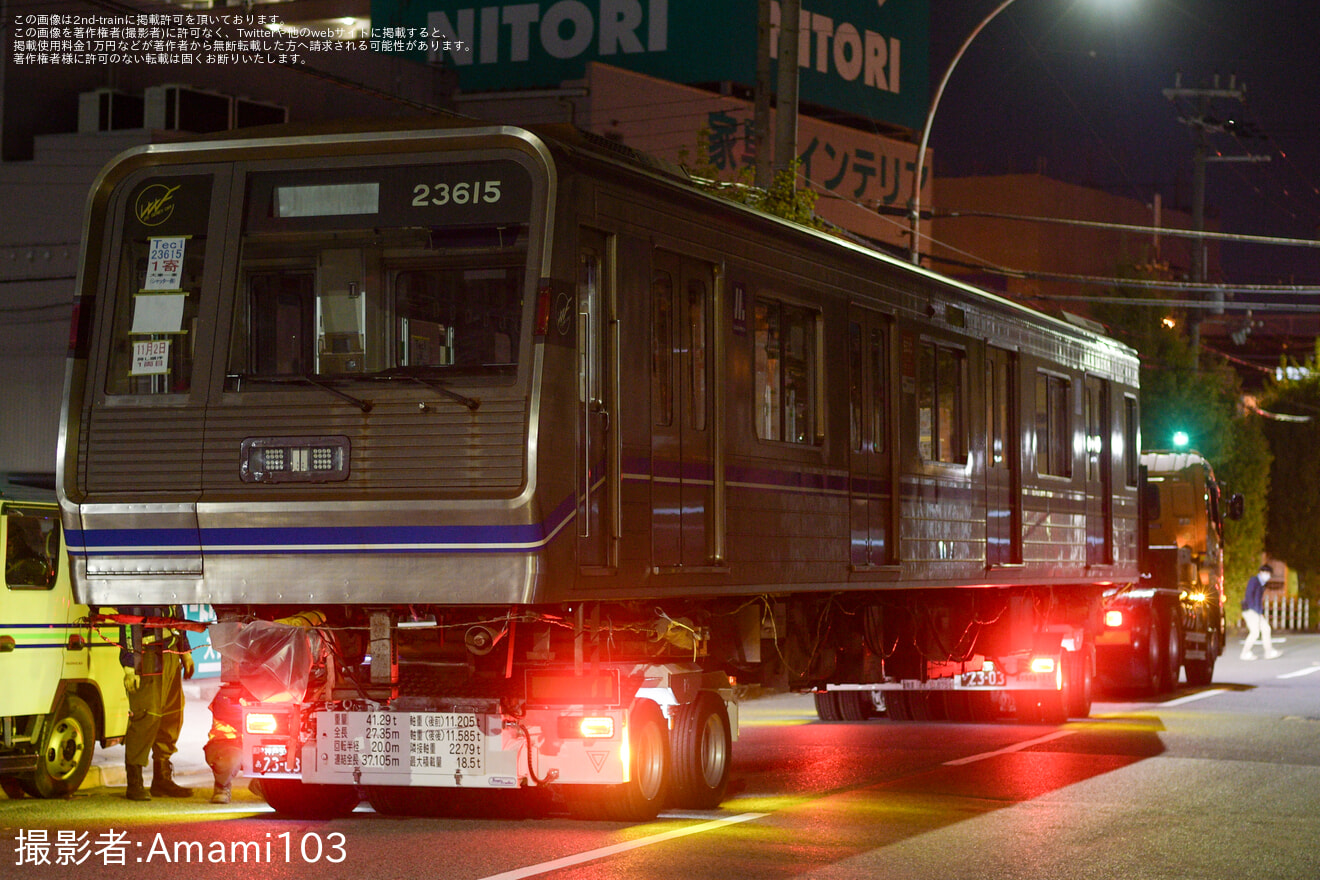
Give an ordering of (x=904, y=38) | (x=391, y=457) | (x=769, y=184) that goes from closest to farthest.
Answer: (x=391, y=457)
(x=769, y=184)
(x=904, y=38)

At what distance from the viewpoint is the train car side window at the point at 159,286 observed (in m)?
10.5

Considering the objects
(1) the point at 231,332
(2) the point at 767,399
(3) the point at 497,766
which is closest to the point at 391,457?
(1) the point at 231,332

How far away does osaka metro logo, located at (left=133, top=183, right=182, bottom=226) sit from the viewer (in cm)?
1064

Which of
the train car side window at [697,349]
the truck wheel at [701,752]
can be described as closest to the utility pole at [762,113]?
the train car side window at [697,349]

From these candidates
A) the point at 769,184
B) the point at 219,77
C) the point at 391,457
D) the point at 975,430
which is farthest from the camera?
the point at 219,77

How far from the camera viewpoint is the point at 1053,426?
60.5 ft

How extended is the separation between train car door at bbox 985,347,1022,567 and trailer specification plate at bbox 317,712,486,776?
7.07m

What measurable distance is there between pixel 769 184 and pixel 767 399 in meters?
10.3

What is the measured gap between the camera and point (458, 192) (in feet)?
33.7

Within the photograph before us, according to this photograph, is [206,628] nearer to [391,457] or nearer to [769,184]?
[391,457]

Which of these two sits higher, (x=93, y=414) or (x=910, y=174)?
(x=910, y=174)

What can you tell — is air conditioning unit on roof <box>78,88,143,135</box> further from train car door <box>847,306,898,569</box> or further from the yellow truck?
train car door <box>847,306,898,569</box>

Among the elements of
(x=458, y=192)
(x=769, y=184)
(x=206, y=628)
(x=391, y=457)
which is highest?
Result: (x=769, y=184)

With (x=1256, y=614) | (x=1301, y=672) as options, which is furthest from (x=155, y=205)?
(x=1256, y=614)
